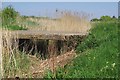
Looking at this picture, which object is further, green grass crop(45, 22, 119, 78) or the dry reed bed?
the dry reed bed

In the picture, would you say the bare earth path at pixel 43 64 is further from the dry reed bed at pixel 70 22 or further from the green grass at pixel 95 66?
the dry reed bed at pixel 70 22

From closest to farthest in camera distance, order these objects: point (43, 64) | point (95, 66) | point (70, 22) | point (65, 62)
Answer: point (95, 66) < point (65, 62) < point (43, 64) < point (70, 22)

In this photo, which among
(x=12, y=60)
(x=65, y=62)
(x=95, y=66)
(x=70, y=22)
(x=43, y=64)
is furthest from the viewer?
(x=70, y=22)

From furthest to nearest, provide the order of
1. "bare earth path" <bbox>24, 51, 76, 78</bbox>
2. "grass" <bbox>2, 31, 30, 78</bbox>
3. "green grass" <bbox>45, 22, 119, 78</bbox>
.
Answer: "bare earth path" <bbox>24, 51, 76, 78</bbox>
"grass" <bbox>2, 31, 30, 78</bbox>
"green grass" <bbox>45, 22, 119, 78</bbox>

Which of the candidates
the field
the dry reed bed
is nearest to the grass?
the field

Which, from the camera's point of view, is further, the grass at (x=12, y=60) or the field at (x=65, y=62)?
the grass at (x=12, y=60)

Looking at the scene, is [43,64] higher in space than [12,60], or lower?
lower

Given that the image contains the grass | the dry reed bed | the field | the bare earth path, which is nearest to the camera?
the field

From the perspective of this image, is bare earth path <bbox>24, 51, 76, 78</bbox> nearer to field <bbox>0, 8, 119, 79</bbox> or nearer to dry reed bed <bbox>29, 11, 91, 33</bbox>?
field <bbox>0, 8, 119, 79</bbox>

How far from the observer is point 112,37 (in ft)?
30.1

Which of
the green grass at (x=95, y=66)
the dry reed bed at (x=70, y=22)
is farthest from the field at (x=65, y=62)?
the dry reed bed at (x=70, y=22)

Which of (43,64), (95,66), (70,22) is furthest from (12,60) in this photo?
(70,22)

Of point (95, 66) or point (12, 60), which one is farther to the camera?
point (12, 60)

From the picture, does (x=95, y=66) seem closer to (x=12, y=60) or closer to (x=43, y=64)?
(x=12, y=60)
